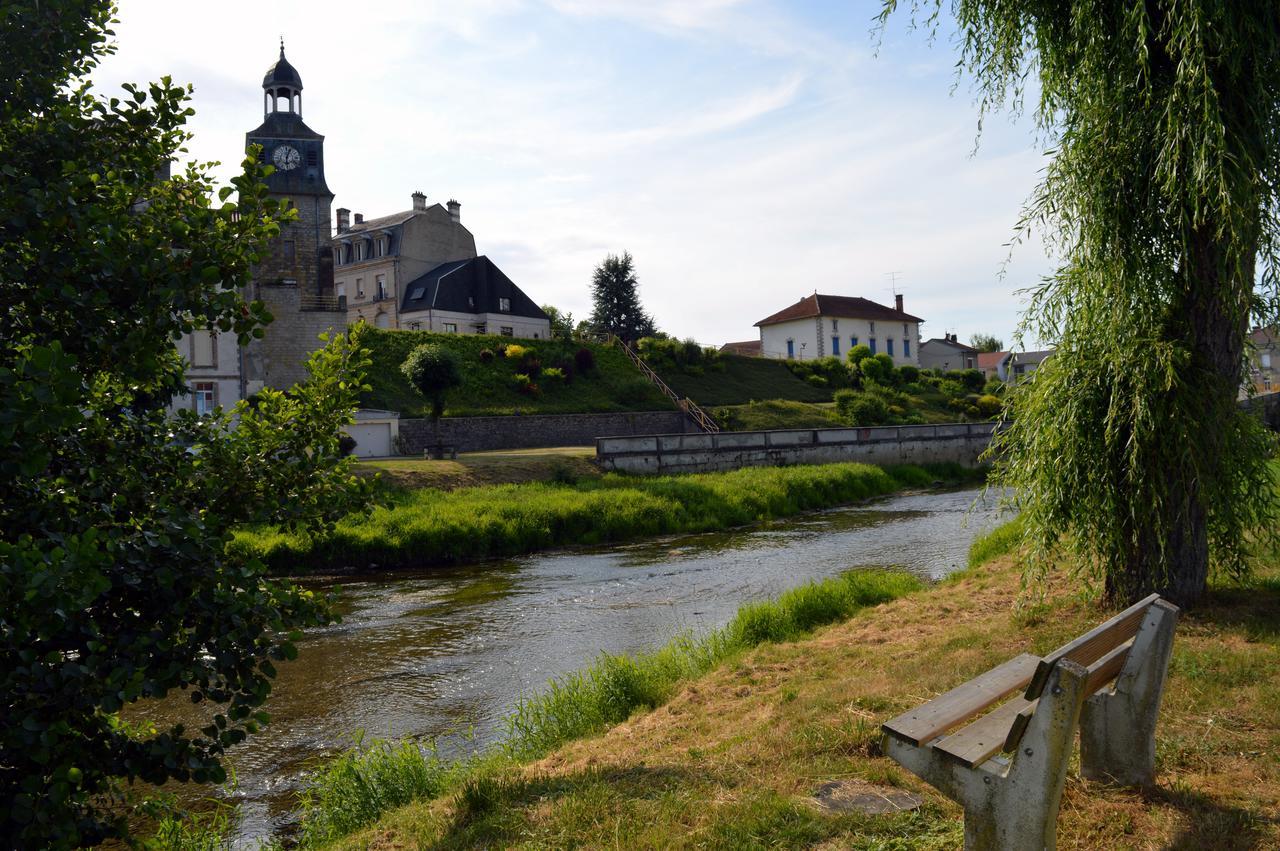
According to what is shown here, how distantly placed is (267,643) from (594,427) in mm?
33172

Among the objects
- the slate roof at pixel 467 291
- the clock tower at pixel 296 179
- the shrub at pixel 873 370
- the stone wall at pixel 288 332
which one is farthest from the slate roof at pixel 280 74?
the shrub at pixel 873 370

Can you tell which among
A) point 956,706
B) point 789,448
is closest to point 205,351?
point 789,448

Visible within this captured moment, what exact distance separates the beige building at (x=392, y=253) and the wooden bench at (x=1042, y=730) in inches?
1962

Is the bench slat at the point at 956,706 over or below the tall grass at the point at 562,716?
over

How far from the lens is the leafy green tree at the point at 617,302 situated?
5934 cm

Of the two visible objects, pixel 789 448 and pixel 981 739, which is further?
pixel 789 448

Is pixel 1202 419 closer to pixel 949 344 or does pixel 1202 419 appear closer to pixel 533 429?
pixel 533 429

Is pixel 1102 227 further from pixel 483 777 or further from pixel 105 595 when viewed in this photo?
pixel 105 595

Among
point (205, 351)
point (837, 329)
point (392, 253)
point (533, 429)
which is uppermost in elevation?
point (392, 253)

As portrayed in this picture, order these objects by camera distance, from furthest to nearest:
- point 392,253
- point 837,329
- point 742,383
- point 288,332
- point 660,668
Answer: point 837,329 < point 392,253 < point 742,383 < point 288,332 < point 660,668

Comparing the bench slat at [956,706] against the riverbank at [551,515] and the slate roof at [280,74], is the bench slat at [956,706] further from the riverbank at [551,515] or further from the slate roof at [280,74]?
the slate roof at [280,74]

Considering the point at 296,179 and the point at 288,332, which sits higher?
the point at 296,179

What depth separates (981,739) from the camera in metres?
3.68

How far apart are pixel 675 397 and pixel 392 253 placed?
20673 millimetres
